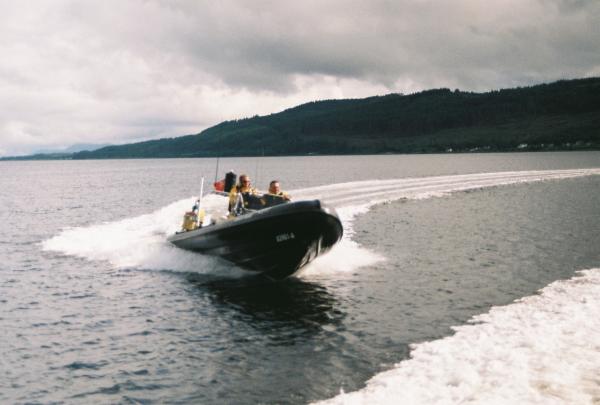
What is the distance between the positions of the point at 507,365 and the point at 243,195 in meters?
10.8

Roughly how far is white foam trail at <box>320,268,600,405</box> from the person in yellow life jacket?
28.2 ft

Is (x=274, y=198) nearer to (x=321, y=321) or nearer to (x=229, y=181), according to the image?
(x=229, y=181)

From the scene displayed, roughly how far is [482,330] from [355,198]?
92.8 ft

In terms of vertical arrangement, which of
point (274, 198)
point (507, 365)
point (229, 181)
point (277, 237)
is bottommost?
point (507, 365)

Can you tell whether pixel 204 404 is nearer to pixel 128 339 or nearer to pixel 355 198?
pixel 128 339

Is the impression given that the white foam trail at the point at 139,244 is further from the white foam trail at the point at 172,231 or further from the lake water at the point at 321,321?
the lake water at the point at 321,321

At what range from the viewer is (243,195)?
1739cm

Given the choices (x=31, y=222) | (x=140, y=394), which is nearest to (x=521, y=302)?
(x=140, y=394)

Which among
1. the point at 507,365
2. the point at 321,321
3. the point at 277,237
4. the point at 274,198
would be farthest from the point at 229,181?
the point at 507,365

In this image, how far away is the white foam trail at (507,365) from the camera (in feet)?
24.8

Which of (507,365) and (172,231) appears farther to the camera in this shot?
(172,231)

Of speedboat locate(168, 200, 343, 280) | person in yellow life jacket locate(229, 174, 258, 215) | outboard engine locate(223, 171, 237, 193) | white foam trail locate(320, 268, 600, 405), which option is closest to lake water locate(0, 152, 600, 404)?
white foam trail locate(320, 268, 600, 405)

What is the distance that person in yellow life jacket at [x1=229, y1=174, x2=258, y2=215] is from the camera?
17.1 metres

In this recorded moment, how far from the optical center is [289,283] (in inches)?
628
